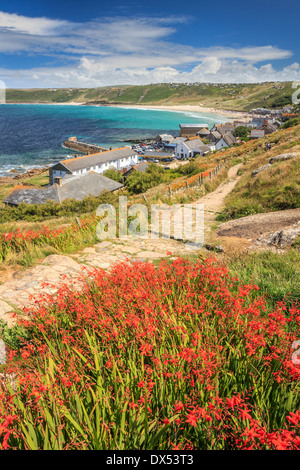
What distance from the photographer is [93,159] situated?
58.4 meters

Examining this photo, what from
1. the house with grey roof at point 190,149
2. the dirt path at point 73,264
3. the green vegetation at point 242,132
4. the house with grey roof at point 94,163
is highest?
the green vegetation at point 242,132

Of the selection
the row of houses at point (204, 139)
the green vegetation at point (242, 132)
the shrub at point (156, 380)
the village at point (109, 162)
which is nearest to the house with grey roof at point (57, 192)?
the village at point (109, 162)

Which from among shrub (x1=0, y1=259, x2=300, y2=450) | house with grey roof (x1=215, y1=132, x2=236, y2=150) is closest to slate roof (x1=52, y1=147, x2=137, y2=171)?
house with grey roof (x1=215, y1=132, x2=236, y2=150)

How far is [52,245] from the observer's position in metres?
8.44

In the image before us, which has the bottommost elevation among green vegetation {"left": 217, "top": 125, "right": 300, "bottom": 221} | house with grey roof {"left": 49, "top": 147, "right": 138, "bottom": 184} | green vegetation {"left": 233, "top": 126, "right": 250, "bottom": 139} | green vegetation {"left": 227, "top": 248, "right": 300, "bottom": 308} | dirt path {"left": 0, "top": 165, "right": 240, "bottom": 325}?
dirt path {"left": 0, "top": 165, "right": 240, "bottom": 325}

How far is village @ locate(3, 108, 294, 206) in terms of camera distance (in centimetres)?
3609

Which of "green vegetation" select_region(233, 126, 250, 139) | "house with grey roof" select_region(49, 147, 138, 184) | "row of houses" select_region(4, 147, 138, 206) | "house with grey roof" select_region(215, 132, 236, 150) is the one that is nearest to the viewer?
"row of houses" select_region(4, 147, 138, 206)

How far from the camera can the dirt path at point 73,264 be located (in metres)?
5.45

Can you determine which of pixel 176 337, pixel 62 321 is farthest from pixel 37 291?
pixel 176 337

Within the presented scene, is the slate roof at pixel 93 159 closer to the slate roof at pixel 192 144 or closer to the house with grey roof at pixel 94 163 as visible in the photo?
the house with grey roof at pixel 94 163

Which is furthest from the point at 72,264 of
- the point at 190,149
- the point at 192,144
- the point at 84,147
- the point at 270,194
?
the point at 84,147

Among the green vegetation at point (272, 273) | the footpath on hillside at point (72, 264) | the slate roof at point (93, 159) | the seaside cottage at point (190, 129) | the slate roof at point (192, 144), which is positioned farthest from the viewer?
the seaside cottage at point (190, 129)

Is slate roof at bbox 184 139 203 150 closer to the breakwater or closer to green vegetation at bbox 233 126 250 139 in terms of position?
green vegetation at bbox 233 126 250 139
